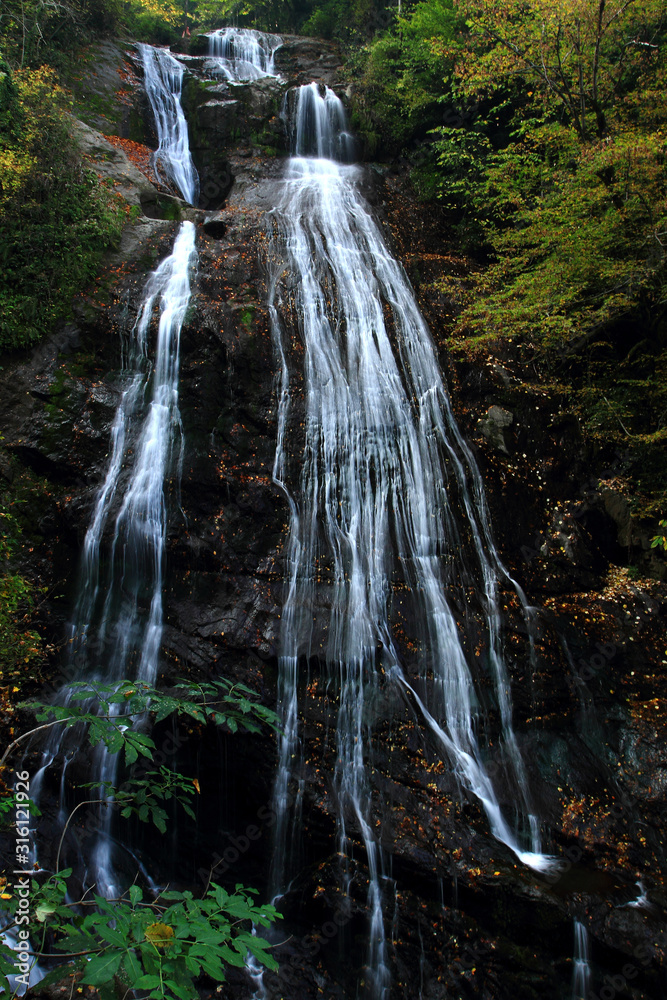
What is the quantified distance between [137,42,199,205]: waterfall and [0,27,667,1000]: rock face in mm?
3216

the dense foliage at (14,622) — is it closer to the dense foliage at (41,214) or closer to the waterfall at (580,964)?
the dense foliage at (41,214)

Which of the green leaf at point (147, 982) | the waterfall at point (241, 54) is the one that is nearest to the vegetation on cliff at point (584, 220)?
the waterfall at point (241, 54)

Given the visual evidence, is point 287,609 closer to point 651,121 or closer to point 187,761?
point 187,761

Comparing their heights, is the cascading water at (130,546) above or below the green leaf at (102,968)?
above

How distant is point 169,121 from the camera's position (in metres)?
12.0

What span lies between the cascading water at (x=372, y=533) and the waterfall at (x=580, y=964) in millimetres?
579

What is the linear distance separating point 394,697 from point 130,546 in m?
3.39

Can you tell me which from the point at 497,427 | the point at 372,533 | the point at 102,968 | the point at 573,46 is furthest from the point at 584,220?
the point at 102,968

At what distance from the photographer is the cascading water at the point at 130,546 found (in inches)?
207

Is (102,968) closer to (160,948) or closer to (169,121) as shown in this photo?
(160,948)

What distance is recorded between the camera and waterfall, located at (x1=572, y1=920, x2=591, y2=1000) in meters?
4.19

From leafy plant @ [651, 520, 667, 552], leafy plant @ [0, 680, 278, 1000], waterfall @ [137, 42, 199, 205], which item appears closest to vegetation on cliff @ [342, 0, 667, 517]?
leafy plant @ [651, 520, 667, 552]

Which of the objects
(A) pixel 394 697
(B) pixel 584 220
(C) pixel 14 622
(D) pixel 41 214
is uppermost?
(D) pixel 41 214

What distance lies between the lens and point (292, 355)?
7.49 metres
